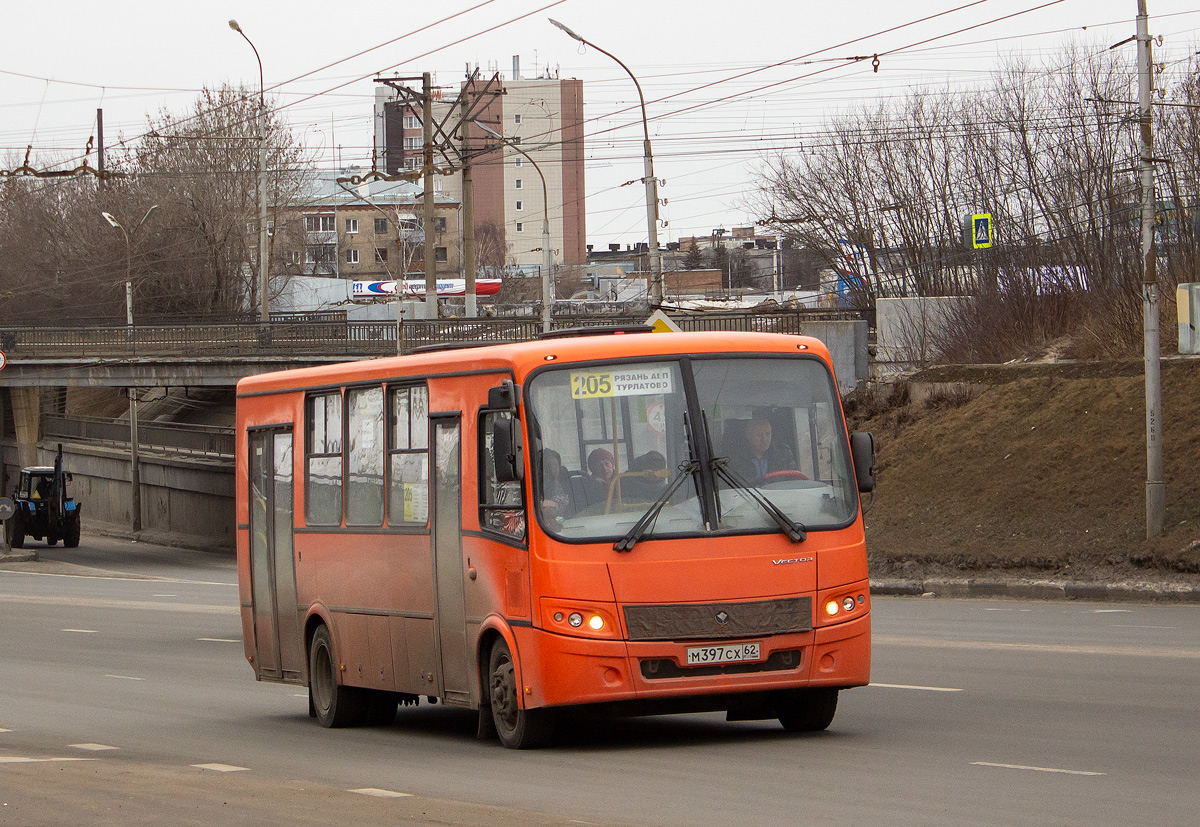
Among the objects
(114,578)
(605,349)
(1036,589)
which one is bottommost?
(114,578)

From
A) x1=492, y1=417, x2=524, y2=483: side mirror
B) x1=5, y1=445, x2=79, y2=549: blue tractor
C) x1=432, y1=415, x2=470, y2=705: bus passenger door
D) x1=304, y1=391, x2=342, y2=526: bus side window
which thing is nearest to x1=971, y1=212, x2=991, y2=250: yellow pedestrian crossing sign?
x1=304, y1=391, x2=342, y2=526: bus side window

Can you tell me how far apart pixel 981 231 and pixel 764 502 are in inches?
1060

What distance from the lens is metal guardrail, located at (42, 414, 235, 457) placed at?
64312mm

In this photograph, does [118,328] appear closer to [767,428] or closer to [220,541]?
[220,541]

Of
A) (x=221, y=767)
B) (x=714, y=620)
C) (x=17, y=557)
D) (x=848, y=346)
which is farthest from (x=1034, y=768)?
(x=17, y=557)

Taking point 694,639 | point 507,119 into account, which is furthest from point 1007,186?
point 507,119

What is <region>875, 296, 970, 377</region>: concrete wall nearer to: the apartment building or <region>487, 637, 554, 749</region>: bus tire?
<region>487, 637, 554, 749</region>: bus tire

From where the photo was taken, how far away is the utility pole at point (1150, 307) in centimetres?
2262

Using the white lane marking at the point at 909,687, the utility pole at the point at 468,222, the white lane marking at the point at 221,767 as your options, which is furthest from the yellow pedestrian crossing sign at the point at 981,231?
the white lane marking at the point at 221,767

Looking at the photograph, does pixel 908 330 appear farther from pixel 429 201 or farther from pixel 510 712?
pixel 510 712

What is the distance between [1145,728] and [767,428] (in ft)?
9.63

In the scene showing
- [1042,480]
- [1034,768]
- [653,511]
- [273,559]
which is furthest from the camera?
[1042,480]

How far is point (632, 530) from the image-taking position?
9555 mm

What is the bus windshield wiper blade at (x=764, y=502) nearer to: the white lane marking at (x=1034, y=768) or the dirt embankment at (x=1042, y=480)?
the white lane marking at (x=1034, y=768)
